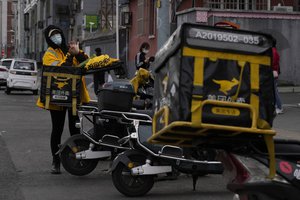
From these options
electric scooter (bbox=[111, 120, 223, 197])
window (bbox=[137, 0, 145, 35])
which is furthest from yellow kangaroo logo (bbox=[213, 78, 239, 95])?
window (bbox=[137, 0, 145, 35])

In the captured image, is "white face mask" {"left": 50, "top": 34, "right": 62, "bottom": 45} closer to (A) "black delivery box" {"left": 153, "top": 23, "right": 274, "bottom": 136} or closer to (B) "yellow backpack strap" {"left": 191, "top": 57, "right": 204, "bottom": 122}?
(A) "black delivery box" {"left": 153, "top": 23, "right": 274, "bottom": 136}

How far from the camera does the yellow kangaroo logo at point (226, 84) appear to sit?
12.8 feet

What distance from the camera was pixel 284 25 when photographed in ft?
73.7

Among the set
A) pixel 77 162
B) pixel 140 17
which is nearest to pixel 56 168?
pixel 77 162

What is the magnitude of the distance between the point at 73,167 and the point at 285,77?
15926 mm

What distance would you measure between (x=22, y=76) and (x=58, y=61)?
1981cm

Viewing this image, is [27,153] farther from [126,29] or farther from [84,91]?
[126,29]

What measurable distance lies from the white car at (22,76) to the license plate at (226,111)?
2441 cm

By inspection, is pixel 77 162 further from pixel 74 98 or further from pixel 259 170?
pixel 259 170

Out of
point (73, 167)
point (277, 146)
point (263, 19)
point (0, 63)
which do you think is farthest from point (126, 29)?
point (277, 146)

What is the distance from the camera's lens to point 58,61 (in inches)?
323

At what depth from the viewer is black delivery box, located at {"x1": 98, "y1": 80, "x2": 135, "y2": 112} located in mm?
7234

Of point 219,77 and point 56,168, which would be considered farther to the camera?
point 56,168

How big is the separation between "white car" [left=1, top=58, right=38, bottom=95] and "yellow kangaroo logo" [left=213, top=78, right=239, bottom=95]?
79.9 ft
